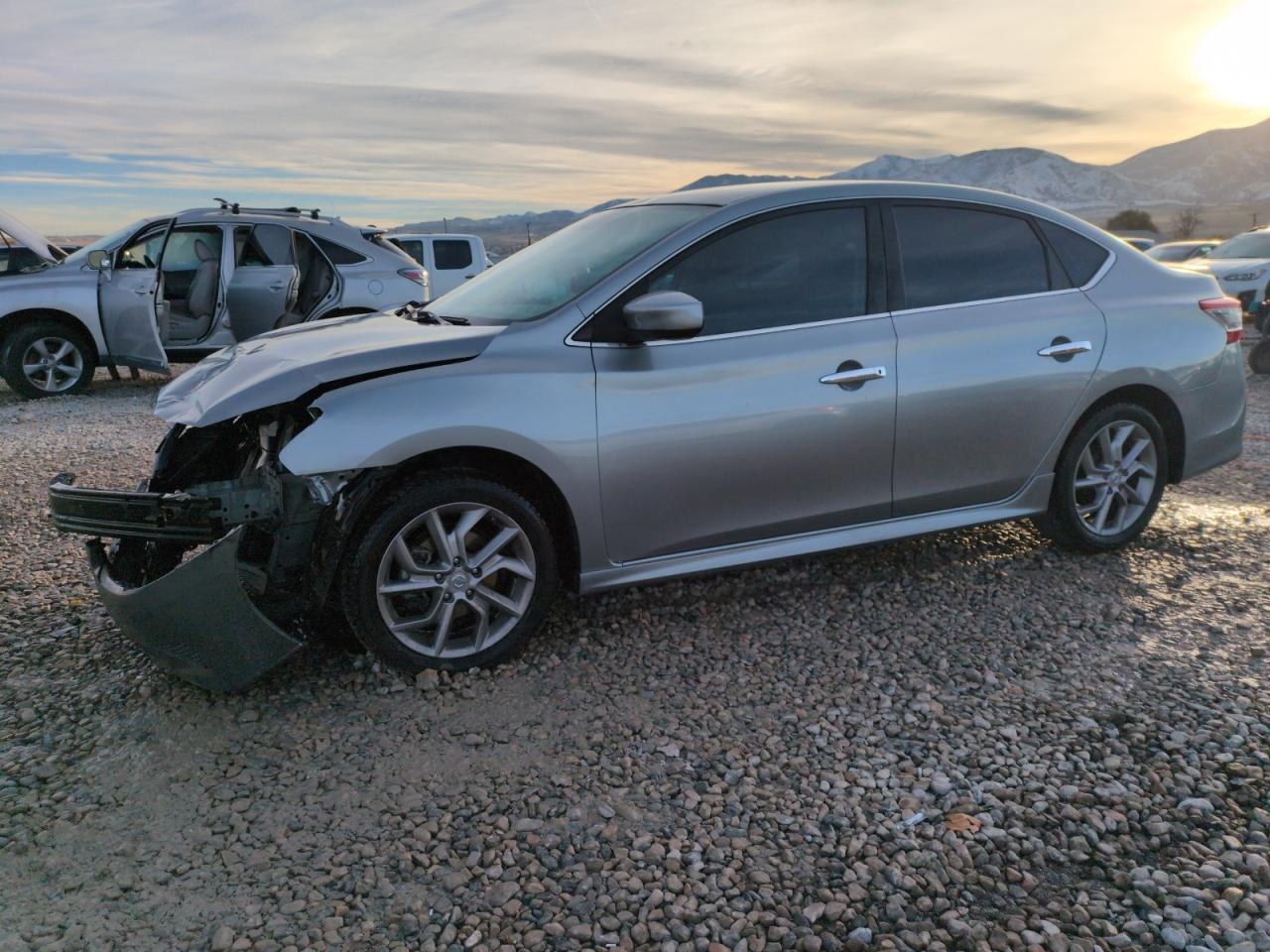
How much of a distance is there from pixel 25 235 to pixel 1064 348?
1117 centimetres

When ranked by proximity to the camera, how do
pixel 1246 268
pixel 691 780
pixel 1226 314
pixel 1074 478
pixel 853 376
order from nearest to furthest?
pixel 691 780 < pixel 853 376 < pixel 1074 478 < pixel 1226 314 < pixel 1246 268

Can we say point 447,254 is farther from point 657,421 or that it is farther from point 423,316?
point 657,421

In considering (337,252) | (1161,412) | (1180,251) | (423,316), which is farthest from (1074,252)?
(1180,251)

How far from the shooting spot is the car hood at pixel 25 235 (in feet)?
36.3

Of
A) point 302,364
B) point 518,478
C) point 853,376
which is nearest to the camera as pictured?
point 302,364

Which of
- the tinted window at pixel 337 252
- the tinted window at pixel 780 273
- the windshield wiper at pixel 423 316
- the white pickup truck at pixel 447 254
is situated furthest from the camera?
the white pickup truck at pixel 447 254

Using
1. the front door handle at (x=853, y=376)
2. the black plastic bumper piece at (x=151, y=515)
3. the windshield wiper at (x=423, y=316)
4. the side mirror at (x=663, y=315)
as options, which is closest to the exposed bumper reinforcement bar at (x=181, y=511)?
the black plastic bumper piece at (x=151, y=515)

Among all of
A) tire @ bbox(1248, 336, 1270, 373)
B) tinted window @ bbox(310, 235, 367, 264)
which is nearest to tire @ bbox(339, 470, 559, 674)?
tinted window @ bbox(310, 235, 367, 264)

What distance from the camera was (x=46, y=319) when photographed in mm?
10414

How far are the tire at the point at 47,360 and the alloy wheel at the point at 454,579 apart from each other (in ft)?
28.2

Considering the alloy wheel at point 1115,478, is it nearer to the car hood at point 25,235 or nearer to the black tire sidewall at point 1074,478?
the black tire sidewall at point 1074,478

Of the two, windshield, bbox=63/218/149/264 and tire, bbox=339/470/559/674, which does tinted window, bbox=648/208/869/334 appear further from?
windshield, bbox=63/218/149/264

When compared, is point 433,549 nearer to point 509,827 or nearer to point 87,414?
point 509,827

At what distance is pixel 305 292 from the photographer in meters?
10.9
